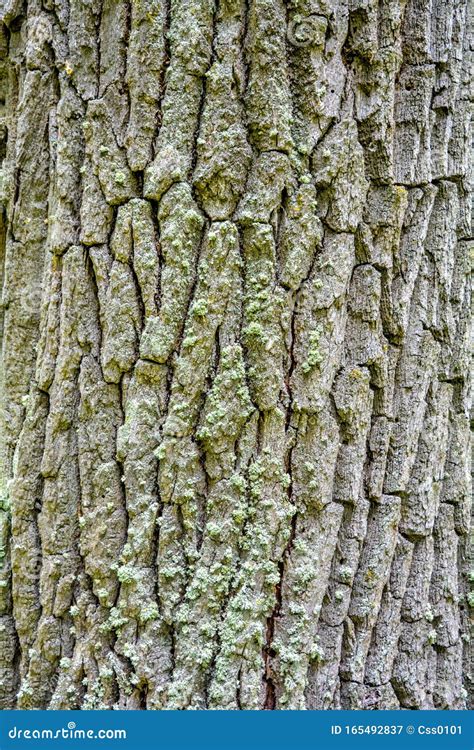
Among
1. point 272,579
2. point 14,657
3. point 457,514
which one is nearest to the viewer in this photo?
point 272,579

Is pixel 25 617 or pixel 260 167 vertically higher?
pixel 260 167

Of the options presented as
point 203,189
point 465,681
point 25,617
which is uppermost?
point 203,189

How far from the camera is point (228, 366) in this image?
4.15ft

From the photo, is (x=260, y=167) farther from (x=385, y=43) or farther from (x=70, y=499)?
(x=70, y=499)

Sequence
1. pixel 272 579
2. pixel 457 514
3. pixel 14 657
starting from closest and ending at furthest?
pixel 272 579 < pixel 14 657 < pixel 457 514

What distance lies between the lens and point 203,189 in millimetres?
1276

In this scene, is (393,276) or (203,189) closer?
(203,189)

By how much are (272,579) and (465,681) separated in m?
0.68

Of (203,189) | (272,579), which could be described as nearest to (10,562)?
(272,579)

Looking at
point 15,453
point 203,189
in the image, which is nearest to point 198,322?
point 203,189

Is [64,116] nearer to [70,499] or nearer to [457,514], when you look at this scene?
[70,499]

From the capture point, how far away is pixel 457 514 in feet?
4.90

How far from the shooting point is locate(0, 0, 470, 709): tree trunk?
4.14 feet

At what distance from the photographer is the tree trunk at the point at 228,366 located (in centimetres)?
126
